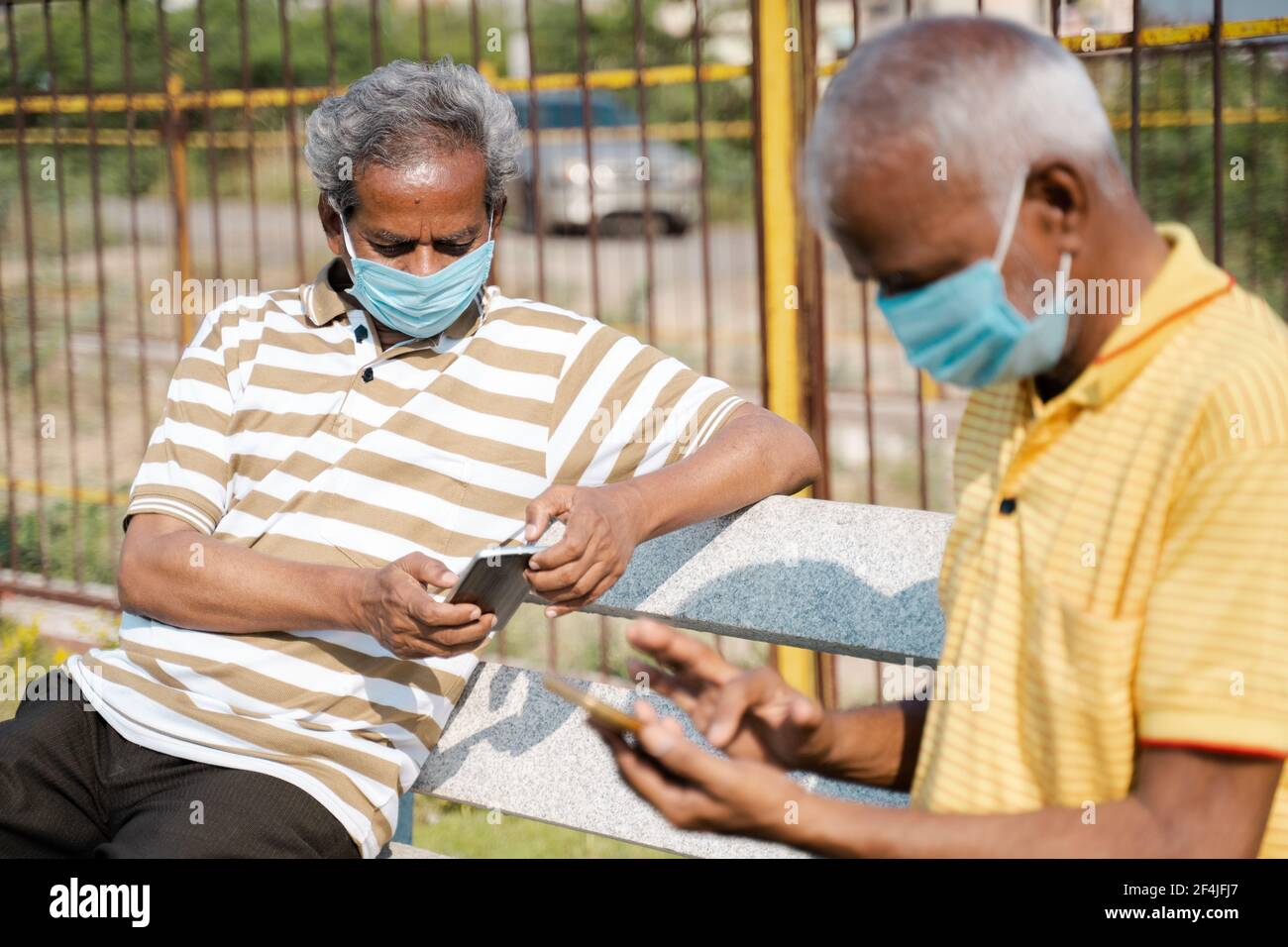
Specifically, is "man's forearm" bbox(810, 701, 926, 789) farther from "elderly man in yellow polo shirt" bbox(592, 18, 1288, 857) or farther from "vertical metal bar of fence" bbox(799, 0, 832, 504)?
"vertical metal bar of fence" bbox(799, 0, 832, 504)

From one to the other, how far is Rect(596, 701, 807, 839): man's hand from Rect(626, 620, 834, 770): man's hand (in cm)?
13

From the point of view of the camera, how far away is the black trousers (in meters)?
2.38

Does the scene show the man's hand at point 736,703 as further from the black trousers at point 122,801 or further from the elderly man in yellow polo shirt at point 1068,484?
the black trousers at point 122,801

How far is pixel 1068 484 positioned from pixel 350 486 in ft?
4.90

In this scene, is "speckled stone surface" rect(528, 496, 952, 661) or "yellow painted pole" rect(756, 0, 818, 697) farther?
"yellow painted pole" rect(756, 0, 818, 697)

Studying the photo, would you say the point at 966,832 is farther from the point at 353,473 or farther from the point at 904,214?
the point at 353,473

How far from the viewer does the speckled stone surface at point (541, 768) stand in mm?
2625

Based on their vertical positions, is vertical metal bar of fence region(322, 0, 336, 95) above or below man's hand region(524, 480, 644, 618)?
above

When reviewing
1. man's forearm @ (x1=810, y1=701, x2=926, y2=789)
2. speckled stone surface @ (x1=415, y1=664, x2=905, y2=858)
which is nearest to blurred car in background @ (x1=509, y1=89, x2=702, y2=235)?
speckled stone surface @ (x1=415, y1=664, x2=905, y2=858)

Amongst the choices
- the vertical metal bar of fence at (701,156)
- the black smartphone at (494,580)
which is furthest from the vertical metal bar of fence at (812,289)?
the black smartphone at (494,580)

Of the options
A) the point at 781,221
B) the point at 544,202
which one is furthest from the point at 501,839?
the point at 544,202

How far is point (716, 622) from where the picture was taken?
258 cm

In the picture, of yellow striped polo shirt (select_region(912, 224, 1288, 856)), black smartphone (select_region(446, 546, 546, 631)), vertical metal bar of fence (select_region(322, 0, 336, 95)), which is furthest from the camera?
vertical metal bar of fence (select_region(322, 0, 336, 95))
